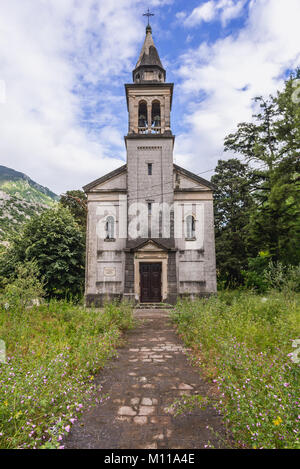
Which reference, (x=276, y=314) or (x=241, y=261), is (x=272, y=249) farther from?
(x=276, y=314)

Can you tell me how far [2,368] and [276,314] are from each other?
6.54m

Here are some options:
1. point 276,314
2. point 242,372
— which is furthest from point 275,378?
point 276,314

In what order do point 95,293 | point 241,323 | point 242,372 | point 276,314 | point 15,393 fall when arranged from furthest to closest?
point 95,293 → point 276,314 → point 241,323 → point 242,372 → point 15,393

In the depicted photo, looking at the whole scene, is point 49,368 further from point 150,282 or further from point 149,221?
point 149,221

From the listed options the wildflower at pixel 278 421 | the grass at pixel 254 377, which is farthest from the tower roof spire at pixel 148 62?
the wildflower at pixel 278 421

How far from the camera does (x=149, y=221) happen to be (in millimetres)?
16031

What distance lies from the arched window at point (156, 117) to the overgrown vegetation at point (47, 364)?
42.0 feet

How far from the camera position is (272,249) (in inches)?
640

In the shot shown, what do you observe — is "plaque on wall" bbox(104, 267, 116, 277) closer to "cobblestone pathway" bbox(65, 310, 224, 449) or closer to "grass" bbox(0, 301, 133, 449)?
"grass" bbox(0, 301, 133, 449)

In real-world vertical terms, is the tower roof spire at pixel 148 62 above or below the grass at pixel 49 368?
above

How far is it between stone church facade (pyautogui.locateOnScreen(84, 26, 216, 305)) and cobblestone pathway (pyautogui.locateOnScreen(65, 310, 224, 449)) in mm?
9677

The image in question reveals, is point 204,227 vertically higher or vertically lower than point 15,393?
higher

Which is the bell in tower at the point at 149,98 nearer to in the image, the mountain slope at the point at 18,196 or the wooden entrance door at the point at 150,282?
the wooden entrance door at the point at 150,282

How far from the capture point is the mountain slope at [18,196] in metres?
61.4
